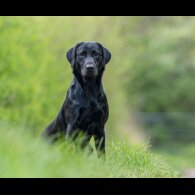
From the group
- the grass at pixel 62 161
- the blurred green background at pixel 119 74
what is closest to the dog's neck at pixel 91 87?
the grass at pixel 62 161

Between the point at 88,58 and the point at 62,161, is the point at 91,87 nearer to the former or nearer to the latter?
the point at 88,58

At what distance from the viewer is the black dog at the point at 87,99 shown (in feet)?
31.8

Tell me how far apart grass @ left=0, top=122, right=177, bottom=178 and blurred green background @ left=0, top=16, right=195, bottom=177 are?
1.11 metres

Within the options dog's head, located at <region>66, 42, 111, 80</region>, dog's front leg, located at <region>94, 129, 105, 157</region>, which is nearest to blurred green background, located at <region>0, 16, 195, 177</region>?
dog's front leg, located at <region>94, 129, 105, 157</region>

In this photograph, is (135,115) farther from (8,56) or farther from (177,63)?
(8,56)

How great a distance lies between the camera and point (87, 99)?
981cm

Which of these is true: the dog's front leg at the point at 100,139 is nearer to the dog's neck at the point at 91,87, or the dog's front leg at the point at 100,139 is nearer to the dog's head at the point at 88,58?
the dog's neck at the point at 91,87

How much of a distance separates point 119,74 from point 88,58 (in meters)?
23.9

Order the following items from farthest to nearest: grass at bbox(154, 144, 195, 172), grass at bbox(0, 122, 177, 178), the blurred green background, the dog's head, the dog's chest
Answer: grass at bbox(154, 144, 195, 172) < the blurred green background < the dog's head < the dog's chest < grass at bbox(0, 122, 177, 178)

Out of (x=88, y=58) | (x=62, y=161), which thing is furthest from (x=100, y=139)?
(x=62, y=161)

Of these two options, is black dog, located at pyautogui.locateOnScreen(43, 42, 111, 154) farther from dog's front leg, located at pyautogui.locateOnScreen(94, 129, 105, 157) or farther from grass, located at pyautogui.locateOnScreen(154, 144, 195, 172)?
grass, located at pyautogui.locateOnScreen(154, 144, 195, 172)

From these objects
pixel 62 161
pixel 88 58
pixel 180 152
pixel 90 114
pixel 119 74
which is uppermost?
pixel 180 152

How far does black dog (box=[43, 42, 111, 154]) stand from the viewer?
9.68m

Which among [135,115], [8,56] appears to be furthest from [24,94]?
[135,115]
